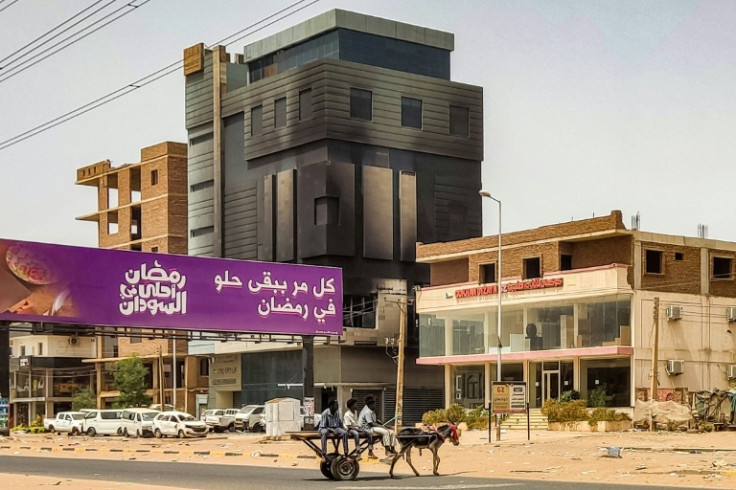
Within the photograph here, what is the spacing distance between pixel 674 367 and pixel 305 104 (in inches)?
1667

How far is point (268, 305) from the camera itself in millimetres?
68000

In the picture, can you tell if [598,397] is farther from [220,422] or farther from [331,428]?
[331,428]

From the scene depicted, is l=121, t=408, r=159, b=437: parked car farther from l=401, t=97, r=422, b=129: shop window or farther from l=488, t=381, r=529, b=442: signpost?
l=401, t=97, r=422, b=129: shop window

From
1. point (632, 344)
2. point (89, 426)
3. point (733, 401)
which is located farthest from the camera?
point (89, 426)

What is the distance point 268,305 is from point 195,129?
159 feet

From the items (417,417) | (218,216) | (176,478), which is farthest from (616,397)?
(218,216)

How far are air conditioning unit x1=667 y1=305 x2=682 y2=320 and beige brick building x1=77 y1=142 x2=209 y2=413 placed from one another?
51.7 m

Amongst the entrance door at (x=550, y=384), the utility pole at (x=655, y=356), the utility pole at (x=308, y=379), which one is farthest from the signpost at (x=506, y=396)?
the entrance door at (x=550, y=384)

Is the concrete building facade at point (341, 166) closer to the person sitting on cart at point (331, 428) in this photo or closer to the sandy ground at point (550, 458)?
the sandy ground at point (550, 458)

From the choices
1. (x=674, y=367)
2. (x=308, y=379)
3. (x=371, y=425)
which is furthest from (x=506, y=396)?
(x=308, y=379)

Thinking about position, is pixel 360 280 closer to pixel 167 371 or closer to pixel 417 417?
pixel 417 417

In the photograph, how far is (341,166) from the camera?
3917 inches

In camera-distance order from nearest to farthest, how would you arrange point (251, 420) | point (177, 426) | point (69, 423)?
point (177, 426), point (251, 420), point (69, 423)

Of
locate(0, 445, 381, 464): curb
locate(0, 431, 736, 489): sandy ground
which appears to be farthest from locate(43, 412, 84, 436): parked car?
locate(0, 445, 381, 464): curb
